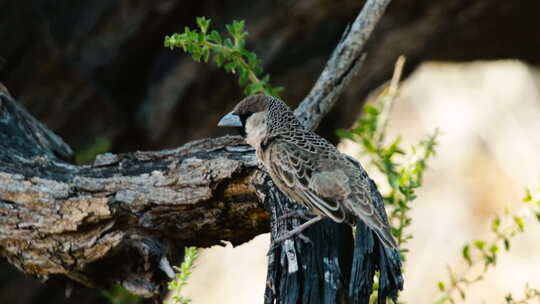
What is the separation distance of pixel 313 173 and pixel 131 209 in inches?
34.2

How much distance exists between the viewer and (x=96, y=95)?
17.1ft

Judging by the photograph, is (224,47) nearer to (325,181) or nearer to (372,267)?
(325,181)

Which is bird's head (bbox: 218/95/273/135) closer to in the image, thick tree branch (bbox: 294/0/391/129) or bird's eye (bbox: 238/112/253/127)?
bird's eye (bbox: 238/112/253/127)

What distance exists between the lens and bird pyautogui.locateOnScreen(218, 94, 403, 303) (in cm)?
276

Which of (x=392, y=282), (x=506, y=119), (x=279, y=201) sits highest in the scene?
(x=506, y=119)

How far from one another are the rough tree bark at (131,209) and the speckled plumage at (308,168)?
133mm

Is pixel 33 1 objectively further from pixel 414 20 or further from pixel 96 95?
pixel 414 20

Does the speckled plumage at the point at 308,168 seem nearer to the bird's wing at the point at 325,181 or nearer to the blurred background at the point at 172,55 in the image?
the bird's wing at the point at 325,181

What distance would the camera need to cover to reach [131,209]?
3268 millimetres

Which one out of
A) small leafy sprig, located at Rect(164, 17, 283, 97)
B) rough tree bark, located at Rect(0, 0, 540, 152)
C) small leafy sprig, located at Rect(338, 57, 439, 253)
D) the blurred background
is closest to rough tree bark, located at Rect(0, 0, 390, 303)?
small leafy sprig, located at Rect(164, 17, 283, 97)

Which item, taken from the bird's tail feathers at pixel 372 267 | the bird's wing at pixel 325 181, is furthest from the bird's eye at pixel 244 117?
the bird's tail feathers at pixel 372 267

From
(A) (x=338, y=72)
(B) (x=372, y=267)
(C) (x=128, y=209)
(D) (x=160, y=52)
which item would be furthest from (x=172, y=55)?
(B) (x=372, y=267)

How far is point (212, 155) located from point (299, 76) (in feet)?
7.81

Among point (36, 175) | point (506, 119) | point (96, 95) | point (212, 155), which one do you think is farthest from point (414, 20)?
point (506, 119)
